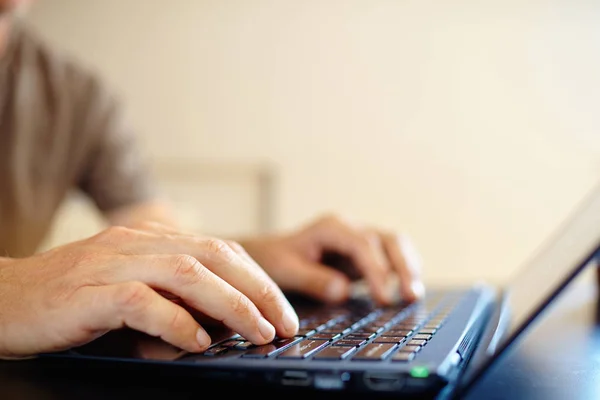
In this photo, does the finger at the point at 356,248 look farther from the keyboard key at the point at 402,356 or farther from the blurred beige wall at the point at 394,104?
the blurred beige wall at the point at 394,104

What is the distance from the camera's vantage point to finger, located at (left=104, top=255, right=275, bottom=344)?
1.31ft

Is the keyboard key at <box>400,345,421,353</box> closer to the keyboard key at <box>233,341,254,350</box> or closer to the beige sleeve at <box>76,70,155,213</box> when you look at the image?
the keyboard key at <box>233,341,254,350</box>

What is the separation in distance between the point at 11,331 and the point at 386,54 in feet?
9.50

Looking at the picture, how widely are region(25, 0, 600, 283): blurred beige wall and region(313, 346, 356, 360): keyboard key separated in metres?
2.65

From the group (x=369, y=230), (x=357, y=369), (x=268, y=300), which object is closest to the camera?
(x=357, y=369)

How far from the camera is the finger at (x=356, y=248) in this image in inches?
31.5

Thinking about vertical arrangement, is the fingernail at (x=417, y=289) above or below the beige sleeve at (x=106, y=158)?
above

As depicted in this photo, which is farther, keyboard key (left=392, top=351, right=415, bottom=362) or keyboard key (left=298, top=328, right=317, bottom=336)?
keyboard key (left=298, top=328, right=317, bottom=336)

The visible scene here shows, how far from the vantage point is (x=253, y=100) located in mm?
3209

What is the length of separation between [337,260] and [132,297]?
0.56 metres

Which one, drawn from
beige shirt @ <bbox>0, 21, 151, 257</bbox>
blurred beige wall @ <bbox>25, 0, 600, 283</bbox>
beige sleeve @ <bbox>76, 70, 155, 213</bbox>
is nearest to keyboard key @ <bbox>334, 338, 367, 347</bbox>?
beige shirt @ <bbox>0, 21, 151, 257</bbox>

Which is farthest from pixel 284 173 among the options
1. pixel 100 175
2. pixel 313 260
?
pixel 313 260

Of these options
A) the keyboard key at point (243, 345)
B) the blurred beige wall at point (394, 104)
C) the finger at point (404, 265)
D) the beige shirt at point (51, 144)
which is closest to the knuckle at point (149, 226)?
the keyboard key at point (243, 345)

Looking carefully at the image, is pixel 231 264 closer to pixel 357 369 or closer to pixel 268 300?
pixel 268 300
